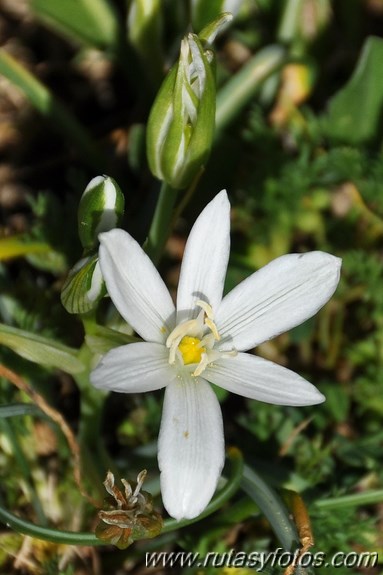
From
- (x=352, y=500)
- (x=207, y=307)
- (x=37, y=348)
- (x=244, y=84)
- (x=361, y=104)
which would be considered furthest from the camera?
(x=361, y=104)

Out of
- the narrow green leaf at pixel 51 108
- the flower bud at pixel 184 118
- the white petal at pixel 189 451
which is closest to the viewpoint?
the white petal at pixel 189 451

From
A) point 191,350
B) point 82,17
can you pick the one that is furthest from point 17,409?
point 82,17

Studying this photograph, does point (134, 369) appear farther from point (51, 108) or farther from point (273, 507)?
point (51, 108)

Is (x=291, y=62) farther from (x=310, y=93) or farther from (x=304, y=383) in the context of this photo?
(x=304, y=383)

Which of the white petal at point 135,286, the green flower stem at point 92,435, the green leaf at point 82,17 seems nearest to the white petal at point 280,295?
the white petal at point 135,286

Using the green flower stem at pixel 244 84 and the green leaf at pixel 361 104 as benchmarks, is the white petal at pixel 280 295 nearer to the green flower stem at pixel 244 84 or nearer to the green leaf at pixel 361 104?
the green flower stem at pixel 244 84

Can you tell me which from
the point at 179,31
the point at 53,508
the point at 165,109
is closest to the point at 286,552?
the point at 53,508

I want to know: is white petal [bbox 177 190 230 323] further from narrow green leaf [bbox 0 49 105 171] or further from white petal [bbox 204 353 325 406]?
narrow green leaf [bbox 0 49 105 171]
